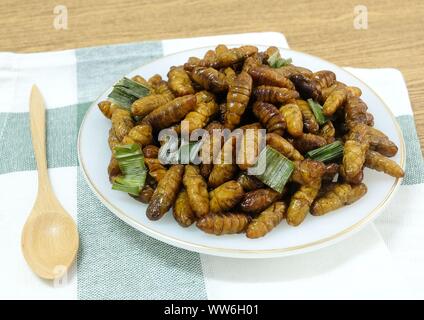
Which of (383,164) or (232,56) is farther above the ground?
(232,56)

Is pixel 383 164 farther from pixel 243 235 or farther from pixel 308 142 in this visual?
pixel 243 235

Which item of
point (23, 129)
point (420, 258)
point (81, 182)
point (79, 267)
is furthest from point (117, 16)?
point (420, 258)

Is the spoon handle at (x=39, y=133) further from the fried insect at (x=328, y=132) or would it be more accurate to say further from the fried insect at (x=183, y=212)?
the fried insect at (x=328, y=132)

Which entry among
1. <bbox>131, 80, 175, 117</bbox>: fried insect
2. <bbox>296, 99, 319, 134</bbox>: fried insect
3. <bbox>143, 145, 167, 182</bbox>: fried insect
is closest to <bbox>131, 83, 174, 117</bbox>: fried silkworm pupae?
<bbox>131, 80, 175, 117</bbox>: fried insect

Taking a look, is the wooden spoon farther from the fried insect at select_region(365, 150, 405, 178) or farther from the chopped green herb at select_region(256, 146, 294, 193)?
the fried insect at select_region(365, 150, 405, 178)

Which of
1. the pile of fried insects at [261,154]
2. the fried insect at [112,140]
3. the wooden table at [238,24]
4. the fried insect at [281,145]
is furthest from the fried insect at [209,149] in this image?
the wooden table at [238,24]

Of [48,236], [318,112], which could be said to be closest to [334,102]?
[318,112]
